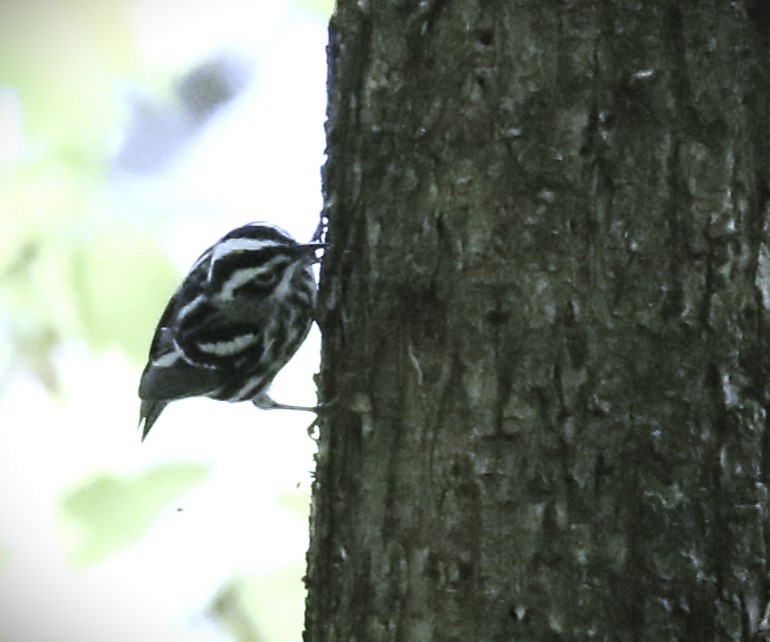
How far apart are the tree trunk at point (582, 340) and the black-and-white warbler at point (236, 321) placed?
769 mm

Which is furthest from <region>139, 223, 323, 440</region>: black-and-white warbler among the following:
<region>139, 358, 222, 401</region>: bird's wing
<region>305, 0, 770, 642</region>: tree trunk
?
<region>305, 0, 770, 642</region>: tree trunk

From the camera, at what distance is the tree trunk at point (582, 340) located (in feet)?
4.51

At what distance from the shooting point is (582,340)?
4.58 ft

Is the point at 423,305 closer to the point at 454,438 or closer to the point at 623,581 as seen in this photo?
the point at 454,438

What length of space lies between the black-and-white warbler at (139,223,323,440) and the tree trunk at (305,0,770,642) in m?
0.77

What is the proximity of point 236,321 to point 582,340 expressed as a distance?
4.20ft

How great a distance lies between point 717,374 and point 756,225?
0.70 feet

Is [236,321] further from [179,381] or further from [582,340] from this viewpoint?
[582,340]

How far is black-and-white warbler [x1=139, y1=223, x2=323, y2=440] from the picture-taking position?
7.72ft

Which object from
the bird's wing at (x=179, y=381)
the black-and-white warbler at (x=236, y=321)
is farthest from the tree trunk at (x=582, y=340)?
the bird's wing at (x=179, y=381)

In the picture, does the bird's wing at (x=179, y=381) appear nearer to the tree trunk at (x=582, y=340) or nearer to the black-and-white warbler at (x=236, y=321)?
the black-and-white warbler at (x=236, y=321)

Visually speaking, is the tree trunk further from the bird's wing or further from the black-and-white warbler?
the bird's wing

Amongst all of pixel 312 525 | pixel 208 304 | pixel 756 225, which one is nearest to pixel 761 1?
pixel 756 225

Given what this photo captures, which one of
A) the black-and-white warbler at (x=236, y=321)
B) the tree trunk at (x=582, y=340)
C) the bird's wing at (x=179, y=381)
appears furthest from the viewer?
the bird's wing at (x=179, y=381)
